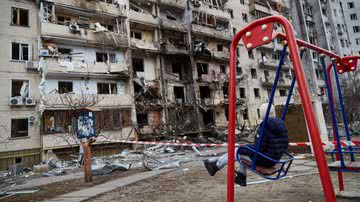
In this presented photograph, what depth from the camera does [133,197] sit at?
17.0 feet

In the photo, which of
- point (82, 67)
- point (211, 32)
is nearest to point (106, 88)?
point (82, 67)

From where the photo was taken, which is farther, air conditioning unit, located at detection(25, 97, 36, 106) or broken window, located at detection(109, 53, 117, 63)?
broken window, located at detection(109, 53, 117, 63)

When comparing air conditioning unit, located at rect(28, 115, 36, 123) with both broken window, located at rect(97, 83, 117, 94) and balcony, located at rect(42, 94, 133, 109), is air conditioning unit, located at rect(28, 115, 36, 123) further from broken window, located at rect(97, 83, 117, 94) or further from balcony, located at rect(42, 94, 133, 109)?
broken window, located at rect(97, 83, 117, 94)

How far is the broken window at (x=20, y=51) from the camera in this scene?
18241mm

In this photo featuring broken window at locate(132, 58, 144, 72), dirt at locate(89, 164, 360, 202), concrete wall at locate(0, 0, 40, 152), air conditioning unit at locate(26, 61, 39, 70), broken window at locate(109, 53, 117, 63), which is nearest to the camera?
dirt at locate(89, 164, 360, 202)

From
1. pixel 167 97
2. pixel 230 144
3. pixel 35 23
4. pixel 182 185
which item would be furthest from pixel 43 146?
pixel 230 144

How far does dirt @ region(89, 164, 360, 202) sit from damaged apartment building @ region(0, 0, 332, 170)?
40.6 ft

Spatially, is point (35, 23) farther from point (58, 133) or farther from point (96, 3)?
point (58, 133)

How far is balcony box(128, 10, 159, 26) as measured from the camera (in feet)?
77.9

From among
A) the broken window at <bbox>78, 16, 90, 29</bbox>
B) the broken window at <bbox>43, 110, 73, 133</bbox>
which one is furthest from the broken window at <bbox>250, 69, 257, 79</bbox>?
the broken window at <bbox>43, 110, 73, 133</bbox>

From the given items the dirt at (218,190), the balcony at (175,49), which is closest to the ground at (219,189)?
the dirt at (218,190)

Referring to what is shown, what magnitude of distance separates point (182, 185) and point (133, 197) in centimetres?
149

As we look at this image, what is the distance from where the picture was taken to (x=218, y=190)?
5.27 metres

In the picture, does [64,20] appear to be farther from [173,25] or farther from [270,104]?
[270,104]
